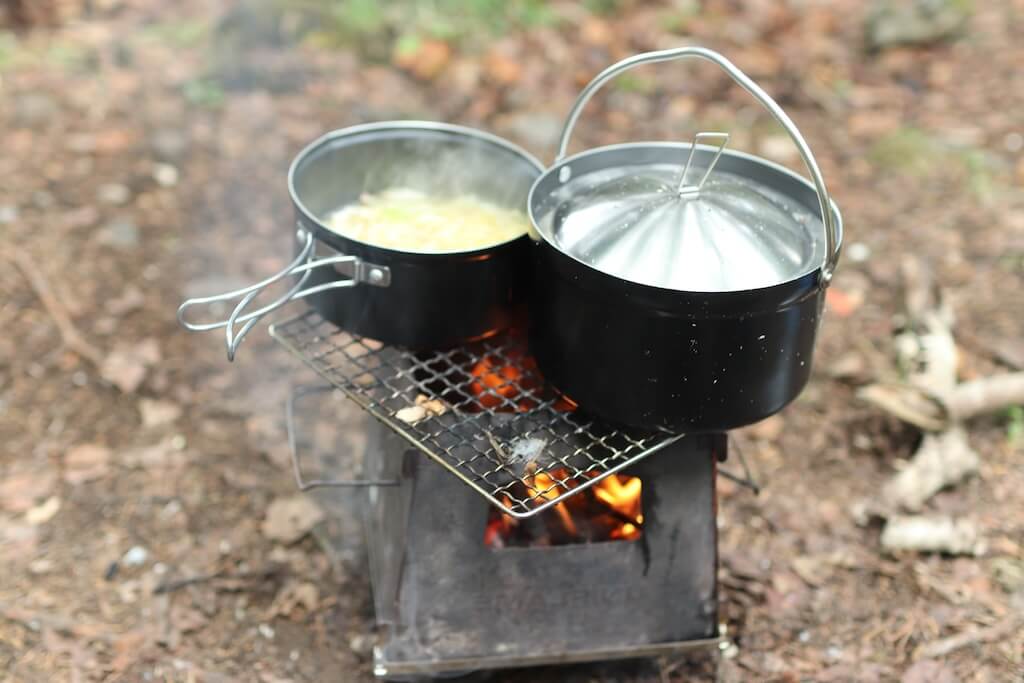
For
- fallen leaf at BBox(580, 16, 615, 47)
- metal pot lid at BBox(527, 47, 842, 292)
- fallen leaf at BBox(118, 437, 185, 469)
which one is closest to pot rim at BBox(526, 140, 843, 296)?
metal pot lid at BBox(527, 47, 842, 292)

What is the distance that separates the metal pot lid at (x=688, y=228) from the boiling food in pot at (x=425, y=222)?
260 millimetres

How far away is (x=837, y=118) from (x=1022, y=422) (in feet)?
9.80

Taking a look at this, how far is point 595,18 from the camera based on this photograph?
6988mm

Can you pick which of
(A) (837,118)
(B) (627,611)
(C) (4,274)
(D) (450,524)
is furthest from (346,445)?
(A) (837,118)

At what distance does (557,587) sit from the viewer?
2844 millimetres

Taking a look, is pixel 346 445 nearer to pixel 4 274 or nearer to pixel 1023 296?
pixel 4 274

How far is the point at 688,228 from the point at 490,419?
74 centimetres

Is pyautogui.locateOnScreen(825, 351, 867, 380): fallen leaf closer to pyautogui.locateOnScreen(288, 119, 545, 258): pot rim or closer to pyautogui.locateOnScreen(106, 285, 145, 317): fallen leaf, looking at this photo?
pyautogui.locateOnScreen(288, 119, 545, 258): pot rim

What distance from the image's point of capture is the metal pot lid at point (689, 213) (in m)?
2.27

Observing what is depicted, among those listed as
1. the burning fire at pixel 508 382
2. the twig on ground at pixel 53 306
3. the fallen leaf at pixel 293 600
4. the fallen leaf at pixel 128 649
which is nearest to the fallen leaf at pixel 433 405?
the burning fire at pixel 508 382

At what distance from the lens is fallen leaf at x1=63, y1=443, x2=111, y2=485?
3.67 metres

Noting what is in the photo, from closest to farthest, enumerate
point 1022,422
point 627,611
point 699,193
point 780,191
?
1. point 699,193
2. point 780,191
3. point 627,611
4. point 1022,422

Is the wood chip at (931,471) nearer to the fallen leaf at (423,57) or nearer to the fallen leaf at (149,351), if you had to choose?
the fallen leaf at (149,351)

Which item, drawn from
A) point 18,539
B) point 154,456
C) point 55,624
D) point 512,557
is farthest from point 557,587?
point 18,539
